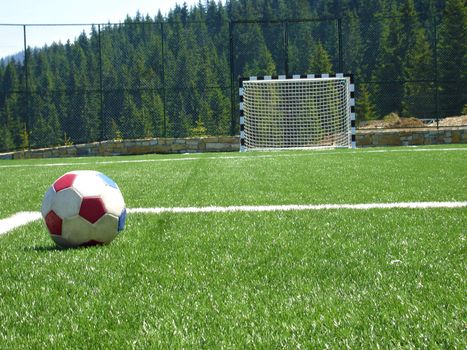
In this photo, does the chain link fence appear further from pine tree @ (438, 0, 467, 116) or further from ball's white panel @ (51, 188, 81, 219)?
ball's white panel @ (51, 188, 81, 219)

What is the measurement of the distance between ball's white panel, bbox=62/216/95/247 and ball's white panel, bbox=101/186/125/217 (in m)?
0.19

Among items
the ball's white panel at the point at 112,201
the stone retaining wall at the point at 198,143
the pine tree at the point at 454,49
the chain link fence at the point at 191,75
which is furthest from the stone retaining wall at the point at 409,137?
the ball's white panel at the point at 112,201

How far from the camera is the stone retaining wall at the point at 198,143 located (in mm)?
22766

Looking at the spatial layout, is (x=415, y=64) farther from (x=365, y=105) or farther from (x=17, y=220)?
(x=17, y=220)

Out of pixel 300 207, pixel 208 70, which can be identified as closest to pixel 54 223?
pixel 300 207

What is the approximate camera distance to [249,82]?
69.3 ft

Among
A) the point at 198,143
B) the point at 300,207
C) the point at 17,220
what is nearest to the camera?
the point at 17,220

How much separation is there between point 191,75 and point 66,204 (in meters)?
33.9

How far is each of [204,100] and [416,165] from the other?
55.3 ft

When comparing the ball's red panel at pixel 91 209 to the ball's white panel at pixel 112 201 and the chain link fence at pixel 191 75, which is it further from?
the chain link fence at pixel 191 75

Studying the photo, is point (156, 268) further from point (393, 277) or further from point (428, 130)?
point (428, 130)

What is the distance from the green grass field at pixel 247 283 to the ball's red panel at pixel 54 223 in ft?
0.49

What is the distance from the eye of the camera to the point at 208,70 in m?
33.7

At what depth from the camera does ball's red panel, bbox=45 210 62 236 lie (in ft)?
13.7
